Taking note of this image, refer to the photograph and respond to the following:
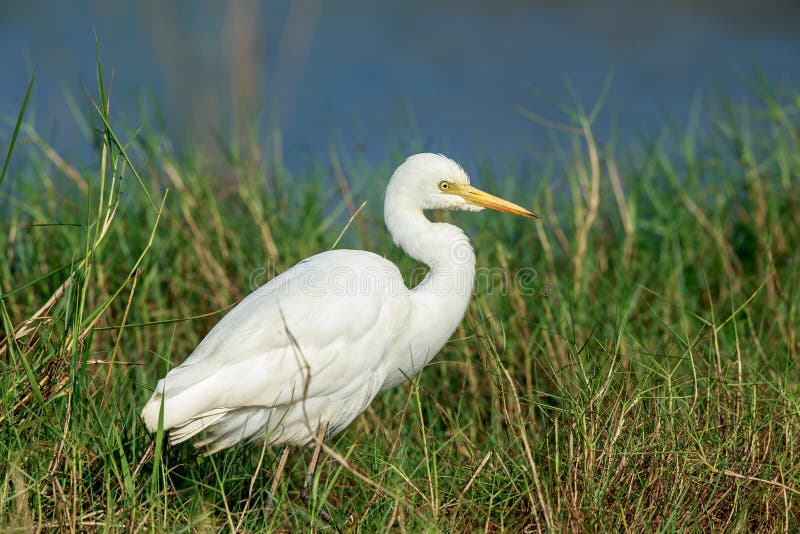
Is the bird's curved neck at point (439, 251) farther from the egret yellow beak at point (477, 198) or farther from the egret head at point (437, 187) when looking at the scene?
the egret yellow beak at point (477, 198)

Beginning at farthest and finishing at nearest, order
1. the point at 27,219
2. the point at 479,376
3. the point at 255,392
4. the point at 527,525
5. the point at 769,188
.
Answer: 1. the point at 769,188
2. the point at 27,219
3. the point at 479,376
4. the point at 255,392
5. the point at 527,525

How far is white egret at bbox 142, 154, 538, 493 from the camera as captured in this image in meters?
2.64

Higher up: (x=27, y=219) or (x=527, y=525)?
(x=527, y=525)

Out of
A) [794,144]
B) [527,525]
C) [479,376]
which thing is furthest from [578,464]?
[794,144]

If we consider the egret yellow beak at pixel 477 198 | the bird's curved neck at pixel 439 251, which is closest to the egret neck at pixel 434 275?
the bird's curved neck at pixel 439 251

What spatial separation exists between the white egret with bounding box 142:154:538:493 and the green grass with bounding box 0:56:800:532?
16cm

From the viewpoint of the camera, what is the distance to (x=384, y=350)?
2.80 metres

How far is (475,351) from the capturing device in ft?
13.0

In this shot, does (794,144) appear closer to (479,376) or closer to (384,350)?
(479,376)

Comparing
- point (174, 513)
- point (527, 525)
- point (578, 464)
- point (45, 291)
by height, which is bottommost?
point (45, 291)

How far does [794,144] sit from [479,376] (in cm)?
258

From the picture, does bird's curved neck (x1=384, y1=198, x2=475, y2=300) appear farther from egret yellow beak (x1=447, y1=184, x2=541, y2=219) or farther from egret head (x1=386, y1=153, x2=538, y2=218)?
egret yellow beak (x1=447, y1=184, x2=541, y2=219)

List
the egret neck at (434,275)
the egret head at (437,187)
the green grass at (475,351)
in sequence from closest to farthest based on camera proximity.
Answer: the green grass at (475,351) < the egret neck at (434,275) < the egret head at (437,187)

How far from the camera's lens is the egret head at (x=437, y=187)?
9.78ft
